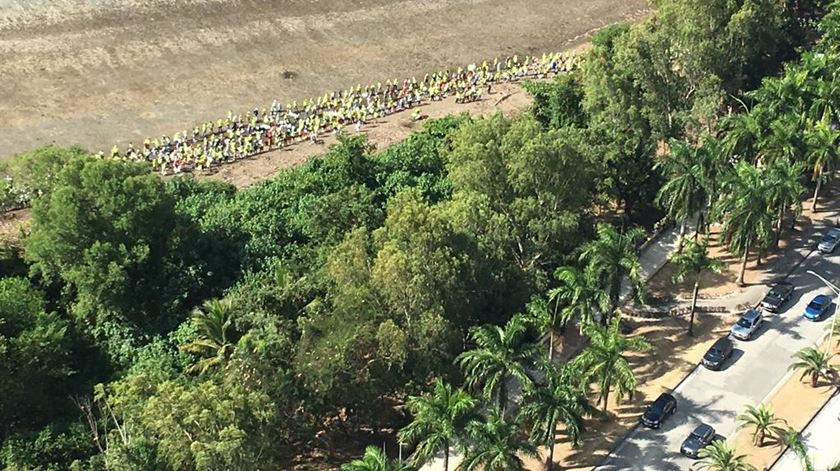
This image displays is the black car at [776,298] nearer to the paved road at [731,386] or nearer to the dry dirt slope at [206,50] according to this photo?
the paved road at [731,386]

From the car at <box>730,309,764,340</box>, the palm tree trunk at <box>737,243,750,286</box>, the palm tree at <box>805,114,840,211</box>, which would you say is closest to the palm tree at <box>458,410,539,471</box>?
the car at <box>730,309,764,340</box>

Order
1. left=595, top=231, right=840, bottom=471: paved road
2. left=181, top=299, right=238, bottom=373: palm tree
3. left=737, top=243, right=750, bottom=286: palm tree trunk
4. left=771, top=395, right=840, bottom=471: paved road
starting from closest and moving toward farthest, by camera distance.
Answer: left=771, top=395, right=840, bottom=471: paved road
left=595, top=231, right=840, bottom=471: paved road
left=181, top=299, right=238, bottom=373: palm tree
left=737, top=243, right=750, bottom=286: palm tree trunk

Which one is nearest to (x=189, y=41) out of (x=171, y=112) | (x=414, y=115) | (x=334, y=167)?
(x=171, y=112)

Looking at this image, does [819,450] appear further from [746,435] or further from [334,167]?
[334,167]

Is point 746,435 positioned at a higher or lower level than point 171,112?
lower

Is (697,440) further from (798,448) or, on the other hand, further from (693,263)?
(693,263)

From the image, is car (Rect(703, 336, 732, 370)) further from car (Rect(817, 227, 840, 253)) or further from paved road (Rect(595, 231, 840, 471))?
car (Rect(817, 227, 840, 253))

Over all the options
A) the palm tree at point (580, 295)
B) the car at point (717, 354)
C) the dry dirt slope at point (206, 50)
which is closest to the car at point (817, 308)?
the car at point (717, 354)

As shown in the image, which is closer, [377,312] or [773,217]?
[377,312]
